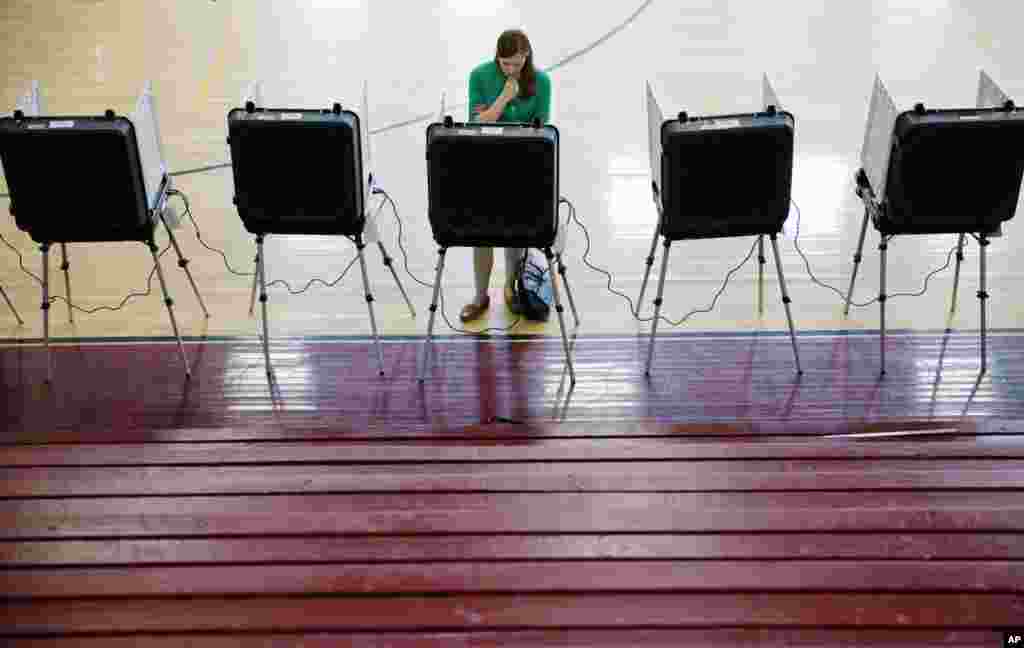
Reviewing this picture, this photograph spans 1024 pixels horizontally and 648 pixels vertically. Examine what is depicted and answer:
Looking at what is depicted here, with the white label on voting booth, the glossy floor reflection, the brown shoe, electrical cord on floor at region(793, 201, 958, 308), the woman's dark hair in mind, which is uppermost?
the woman's dark hair

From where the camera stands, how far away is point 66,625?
9.68 ft

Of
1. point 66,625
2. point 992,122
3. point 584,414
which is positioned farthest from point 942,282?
point 66,625

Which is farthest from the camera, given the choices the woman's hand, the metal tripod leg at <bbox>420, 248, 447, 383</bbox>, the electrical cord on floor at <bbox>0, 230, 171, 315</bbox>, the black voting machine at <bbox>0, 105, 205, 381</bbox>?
the electrical cord on floor at <bbox>0, 230, 171, 315</bbox>

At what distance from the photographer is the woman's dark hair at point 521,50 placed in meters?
5.18

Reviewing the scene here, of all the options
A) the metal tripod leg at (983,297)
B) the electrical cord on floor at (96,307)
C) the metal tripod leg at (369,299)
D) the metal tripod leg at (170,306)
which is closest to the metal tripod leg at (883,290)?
the metal tripod leg at (983,297)

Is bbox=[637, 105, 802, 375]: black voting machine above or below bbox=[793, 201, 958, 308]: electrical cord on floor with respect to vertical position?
above

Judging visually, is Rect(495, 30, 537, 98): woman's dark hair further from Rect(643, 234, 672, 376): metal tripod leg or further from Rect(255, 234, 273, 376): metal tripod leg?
Rect(255, 234, 273, 376): metal tripod leg

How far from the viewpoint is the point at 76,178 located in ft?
14.5

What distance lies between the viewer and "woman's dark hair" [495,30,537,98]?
17.0 feet

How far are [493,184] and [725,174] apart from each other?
0.87 meters

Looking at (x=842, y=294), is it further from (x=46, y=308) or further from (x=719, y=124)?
(x=46, y=308)

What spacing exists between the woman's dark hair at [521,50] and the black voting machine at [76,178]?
1628 millimetres

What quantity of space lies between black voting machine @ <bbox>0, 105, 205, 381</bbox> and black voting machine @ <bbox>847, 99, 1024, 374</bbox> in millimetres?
2863

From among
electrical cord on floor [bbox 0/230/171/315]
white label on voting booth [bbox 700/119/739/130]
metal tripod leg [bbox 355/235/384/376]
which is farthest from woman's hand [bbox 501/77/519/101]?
electrical cord on floor [bbox 0/230/171/315]
